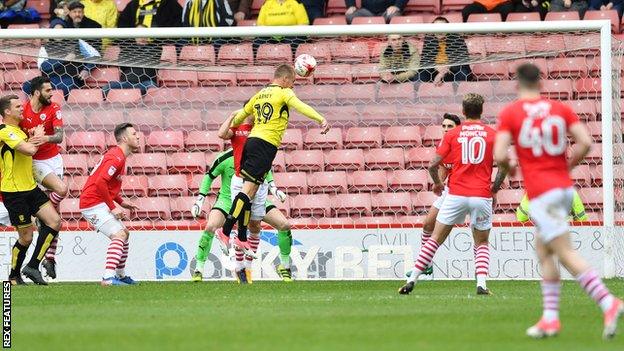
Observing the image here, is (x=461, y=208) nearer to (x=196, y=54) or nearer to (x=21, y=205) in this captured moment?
(x=21, y=205)

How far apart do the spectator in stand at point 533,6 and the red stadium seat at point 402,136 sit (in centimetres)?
289

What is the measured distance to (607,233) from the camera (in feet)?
54.3

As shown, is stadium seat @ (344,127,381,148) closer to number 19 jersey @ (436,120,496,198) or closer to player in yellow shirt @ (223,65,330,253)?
player in yellow shirt @ (223,65,330,253)

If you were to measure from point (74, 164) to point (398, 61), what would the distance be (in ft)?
15.1

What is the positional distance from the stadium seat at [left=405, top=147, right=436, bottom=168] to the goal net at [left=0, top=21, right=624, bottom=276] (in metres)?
0.02

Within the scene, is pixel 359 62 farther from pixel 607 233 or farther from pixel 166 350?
pixel 166 350

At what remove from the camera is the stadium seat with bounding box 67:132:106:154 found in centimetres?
1827

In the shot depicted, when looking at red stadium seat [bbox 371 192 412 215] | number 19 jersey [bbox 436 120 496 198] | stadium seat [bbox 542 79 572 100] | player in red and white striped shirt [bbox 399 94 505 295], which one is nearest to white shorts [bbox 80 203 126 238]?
red stadium seat [bbox 371 192 412 215]

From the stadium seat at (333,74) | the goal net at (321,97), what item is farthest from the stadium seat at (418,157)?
the stadium seat at (333,74)

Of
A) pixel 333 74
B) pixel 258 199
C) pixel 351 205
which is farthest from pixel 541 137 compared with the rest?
pixel 333 74

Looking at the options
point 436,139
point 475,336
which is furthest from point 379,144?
point 475,336

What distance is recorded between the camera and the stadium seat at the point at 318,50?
17906 mm

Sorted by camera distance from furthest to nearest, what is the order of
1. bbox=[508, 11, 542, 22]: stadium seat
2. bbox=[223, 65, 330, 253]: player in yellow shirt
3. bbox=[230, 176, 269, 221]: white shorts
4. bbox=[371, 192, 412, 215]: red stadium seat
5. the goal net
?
bbox=[508, 11, 542, 22]: stadium seat → bbox=[371, 192, 412, 215]: red stadium seat → the goal net → bbox=[230, 176, 269, 221]: white shorts → bbox=[223, 65, 330, 253]: player in yellow shirt

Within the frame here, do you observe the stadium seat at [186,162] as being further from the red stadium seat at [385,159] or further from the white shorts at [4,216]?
the white shorts at [4,216]
